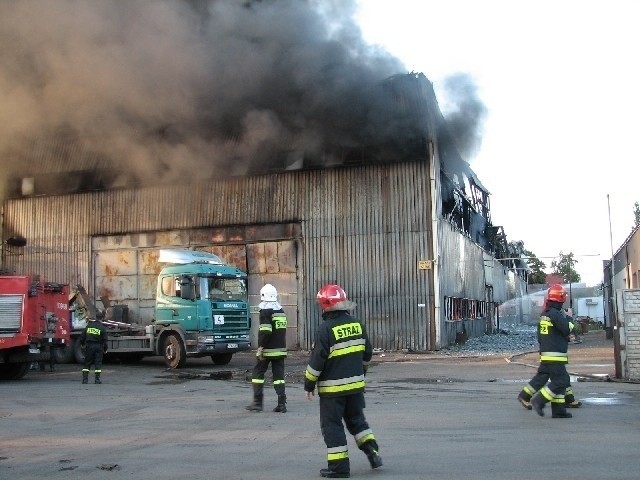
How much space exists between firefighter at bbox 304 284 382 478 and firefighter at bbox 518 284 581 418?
3210mm

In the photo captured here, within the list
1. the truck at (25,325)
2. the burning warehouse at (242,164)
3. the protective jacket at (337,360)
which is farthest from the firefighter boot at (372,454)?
the burning warehouse at (242,164)

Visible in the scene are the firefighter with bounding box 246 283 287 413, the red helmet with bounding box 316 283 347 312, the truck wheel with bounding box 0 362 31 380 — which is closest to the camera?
the red helmet with bounding box 316 283 347 312

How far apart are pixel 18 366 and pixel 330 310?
1025cm

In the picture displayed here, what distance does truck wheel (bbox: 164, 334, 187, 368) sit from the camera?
1609 centimetres

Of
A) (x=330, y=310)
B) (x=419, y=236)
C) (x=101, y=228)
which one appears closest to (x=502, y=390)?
(x=330, y=310)

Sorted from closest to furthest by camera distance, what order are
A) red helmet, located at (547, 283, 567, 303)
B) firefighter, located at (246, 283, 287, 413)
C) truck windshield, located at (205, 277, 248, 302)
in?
red helmet, located at (547, 283, 567, 303), firefighter, located at (246, 283, 287, 413), truck windshield, located at (205, 277, 248, 302)

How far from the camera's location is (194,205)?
22.9m

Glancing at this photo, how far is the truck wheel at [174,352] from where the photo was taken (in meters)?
16.1

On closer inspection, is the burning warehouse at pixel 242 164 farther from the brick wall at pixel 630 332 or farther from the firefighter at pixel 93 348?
the brick wall at pixel 630 332

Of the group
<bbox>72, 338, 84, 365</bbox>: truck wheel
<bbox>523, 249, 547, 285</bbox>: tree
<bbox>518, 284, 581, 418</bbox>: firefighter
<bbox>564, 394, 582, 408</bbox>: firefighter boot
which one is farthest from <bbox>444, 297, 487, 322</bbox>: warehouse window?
<bbox>523, 249, 547, 285</bbox>: tree

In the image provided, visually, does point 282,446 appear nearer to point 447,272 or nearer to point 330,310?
point 330,310

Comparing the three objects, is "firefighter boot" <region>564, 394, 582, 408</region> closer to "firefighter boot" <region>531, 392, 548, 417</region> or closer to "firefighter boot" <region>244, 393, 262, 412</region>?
"firefighter boot" <region>531, 392, 548, 417</region>

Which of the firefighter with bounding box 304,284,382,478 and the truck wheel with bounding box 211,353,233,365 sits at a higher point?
the firefighter with bounding box 304,284,382,478

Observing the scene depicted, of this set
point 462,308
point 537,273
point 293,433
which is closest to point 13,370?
point 293,433
